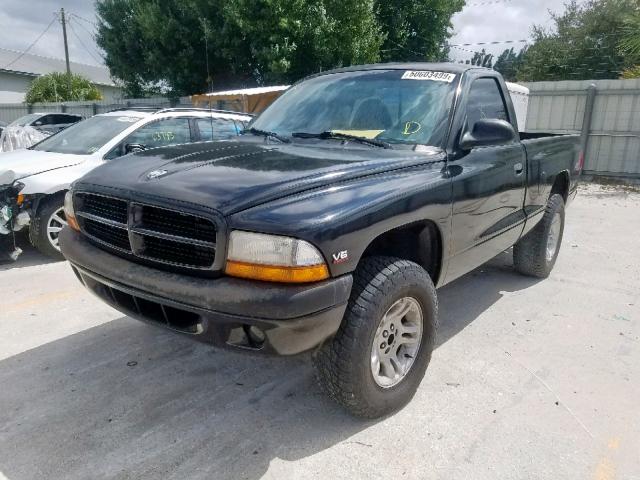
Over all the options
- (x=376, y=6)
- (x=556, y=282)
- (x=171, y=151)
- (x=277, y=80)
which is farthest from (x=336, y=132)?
(x=376, y=6)

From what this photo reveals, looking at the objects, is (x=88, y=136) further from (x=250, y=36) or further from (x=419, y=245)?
(x=250, y=36)

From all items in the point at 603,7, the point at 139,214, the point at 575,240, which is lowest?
the point at 575,240

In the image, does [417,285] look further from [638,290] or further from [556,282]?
[638,290]

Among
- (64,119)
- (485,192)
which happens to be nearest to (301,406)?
(485,192)

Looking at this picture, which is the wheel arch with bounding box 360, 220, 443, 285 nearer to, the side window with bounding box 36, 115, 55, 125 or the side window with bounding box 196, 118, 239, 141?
the side window with bounding box 196, 118, 239, 141

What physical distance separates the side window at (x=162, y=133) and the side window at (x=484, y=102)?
383cm

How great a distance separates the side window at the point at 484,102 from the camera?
343cm

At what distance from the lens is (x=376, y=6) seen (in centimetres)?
1991

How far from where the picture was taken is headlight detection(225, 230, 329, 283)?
6.82 ft

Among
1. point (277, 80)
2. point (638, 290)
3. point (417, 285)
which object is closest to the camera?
point (417, 285)

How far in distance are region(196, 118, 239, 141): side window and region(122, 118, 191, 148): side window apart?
0.72 ft

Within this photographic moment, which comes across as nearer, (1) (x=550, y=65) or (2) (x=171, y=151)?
(2) (x=171, y=151)

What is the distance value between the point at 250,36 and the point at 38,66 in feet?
117

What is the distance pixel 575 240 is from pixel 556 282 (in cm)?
206
